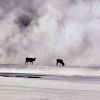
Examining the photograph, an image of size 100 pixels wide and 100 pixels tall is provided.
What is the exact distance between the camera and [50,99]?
9.69m

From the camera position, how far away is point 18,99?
9555 mm

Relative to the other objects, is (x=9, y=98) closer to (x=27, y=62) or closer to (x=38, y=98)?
(x=38, y=98)

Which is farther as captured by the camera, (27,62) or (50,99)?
(27,62)

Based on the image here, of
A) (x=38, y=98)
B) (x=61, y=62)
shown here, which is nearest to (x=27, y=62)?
(x=61, y=62)

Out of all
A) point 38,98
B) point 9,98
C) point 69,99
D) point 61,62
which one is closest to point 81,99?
point 69,99

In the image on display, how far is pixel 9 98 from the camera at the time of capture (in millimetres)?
9727

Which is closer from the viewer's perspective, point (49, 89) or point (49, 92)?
point (49, 92)

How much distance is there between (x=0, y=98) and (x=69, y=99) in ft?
5.76

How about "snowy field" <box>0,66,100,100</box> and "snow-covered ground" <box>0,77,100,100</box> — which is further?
"snowy field" <box>0,66,100,100</box>

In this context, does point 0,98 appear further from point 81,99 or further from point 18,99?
point 81,99

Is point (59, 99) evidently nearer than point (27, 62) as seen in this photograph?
Yes

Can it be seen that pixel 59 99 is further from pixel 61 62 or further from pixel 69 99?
pixel 61 62

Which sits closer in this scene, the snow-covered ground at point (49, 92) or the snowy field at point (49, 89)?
the snow-covered ground at point (49, 92)

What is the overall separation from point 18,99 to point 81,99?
1.61m
